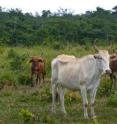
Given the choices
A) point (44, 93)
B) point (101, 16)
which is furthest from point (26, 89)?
point (101, 16)

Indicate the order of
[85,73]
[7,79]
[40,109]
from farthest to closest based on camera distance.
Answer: [7,79] < [40,109] < [85,73]

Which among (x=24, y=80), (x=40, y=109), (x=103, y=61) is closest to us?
(x=103, y=61)

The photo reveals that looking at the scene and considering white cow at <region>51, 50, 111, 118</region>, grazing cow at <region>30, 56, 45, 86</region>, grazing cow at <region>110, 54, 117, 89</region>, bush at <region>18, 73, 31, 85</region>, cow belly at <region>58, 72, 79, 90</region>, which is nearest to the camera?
white cow at <region>51, 50, 111, 118</region>

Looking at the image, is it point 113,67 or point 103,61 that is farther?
point 113,67

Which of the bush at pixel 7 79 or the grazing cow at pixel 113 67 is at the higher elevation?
the grazing cow at pixel 113 67

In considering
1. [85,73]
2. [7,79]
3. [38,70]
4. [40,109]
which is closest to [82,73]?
[85,73]

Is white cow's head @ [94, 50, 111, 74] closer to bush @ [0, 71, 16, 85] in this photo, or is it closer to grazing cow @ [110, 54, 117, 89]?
grazing cow @ [110, 54, 117, 89]

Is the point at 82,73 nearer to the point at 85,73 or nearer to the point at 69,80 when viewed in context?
the point at 85,73

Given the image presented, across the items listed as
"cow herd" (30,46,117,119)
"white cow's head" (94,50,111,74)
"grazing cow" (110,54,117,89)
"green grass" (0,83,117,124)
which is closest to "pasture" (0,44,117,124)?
"green grass" (0,83,117,124)

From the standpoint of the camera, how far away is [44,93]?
1366 cm

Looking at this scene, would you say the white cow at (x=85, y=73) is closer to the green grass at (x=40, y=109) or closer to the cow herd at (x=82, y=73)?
the cow herd at (x=82, y=73)

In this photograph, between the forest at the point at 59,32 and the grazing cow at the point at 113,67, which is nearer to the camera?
the grazing cow at the point at 113,67

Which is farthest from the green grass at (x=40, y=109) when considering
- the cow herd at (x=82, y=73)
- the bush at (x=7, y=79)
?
the bush at (x=7, y=79)

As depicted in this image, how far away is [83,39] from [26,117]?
97.0 ft
